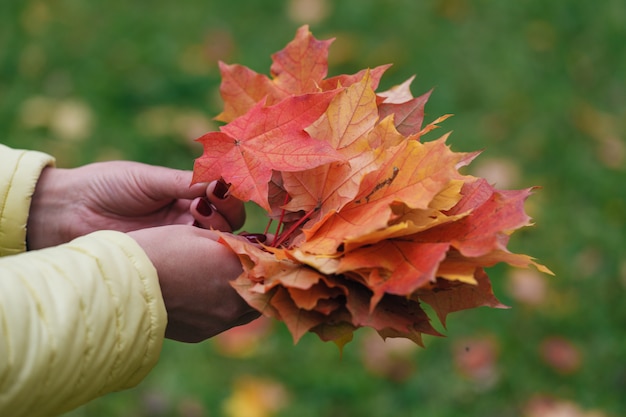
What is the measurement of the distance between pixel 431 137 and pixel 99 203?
1.02 metres

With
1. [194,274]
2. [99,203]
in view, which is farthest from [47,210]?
[194,274]

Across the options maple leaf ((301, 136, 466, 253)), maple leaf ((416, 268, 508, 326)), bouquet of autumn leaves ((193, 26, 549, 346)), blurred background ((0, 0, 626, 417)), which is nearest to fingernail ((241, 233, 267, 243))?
bouquet of autumn leaves ((193, 26, 549, 346))

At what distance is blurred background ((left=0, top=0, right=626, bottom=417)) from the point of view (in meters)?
1.94

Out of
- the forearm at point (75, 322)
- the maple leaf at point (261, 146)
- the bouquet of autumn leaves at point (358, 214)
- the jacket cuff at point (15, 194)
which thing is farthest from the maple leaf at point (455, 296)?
the jacket cuff at point (15, 194)

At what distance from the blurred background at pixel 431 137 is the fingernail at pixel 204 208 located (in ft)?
2.35

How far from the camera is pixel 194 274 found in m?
1.15

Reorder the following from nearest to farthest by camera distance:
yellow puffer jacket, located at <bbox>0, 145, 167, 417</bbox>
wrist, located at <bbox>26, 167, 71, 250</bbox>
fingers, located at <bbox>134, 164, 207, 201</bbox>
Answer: yellow puffer jacket, located at <bbox>0, 145, 167, 417</bbox>
fingers, located at <bbox>134, 164, 207, 201</bbox>
wrist, located at <bbox>26, 167, 71, 250</bbox>

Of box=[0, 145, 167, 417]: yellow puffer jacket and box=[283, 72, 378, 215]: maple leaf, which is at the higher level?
box=[283, 72, 378, 215]: maple leaf

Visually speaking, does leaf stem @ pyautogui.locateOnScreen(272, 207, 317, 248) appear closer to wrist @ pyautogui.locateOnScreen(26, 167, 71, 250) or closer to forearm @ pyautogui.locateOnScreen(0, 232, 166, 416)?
forearm @ pyautogui.locateOnScreen(0, 232, 166, 416)

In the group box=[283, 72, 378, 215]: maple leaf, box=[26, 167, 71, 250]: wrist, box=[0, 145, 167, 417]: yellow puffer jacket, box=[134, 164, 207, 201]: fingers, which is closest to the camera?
box=[0, 145, 167, 417]: yellow puffer jacket

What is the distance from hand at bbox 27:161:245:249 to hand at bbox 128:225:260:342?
0.89 ft

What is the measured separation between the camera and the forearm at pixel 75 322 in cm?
96

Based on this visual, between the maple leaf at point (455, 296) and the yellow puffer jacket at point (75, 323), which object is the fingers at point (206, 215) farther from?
the maple leaf at point (455, 296)

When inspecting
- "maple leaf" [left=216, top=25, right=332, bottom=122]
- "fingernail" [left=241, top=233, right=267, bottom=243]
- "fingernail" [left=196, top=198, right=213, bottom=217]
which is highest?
"maple leaf" [left=216, top=25, right=332, bottom=122]
